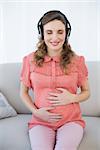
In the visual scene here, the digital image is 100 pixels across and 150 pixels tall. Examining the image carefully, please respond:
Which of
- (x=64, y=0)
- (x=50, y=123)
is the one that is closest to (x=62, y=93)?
(x=50, y=123)

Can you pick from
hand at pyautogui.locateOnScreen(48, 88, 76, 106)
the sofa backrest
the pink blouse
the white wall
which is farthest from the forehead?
the white wall

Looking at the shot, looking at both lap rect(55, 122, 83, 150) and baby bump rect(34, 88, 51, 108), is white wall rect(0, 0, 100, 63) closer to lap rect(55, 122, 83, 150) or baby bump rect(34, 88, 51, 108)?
baby bump rect(34, 88, 51, 108)

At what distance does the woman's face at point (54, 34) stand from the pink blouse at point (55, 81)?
0.08 meters

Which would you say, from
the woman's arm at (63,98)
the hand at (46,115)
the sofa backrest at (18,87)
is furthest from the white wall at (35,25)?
the hand at (46,115)

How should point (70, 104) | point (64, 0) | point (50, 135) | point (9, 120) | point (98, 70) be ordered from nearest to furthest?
1. point (50, 135)
2. point (70, 104)
3. point (9, 120)
4. point (98, 70)
5. point (64, 0)

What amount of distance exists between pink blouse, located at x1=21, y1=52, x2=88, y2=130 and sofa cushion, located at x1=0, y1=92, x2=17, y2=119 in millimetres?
323

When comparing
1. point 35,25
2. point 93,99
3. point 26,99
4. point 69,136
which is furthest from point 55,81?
point 35,25

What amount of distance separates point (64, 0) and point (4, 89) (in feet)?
2.69

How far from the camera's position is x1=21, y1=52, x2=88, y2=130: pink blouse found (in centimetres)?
149

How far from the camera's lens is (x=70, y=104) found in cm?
151

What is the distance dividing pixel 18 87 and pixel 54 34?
0.61m

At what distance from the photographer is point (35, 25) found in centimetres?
217

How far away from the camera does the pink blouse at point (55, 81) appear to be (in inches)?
58.8

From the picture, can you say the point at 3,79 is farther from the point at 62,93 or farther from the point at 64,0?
the point at 64,0
